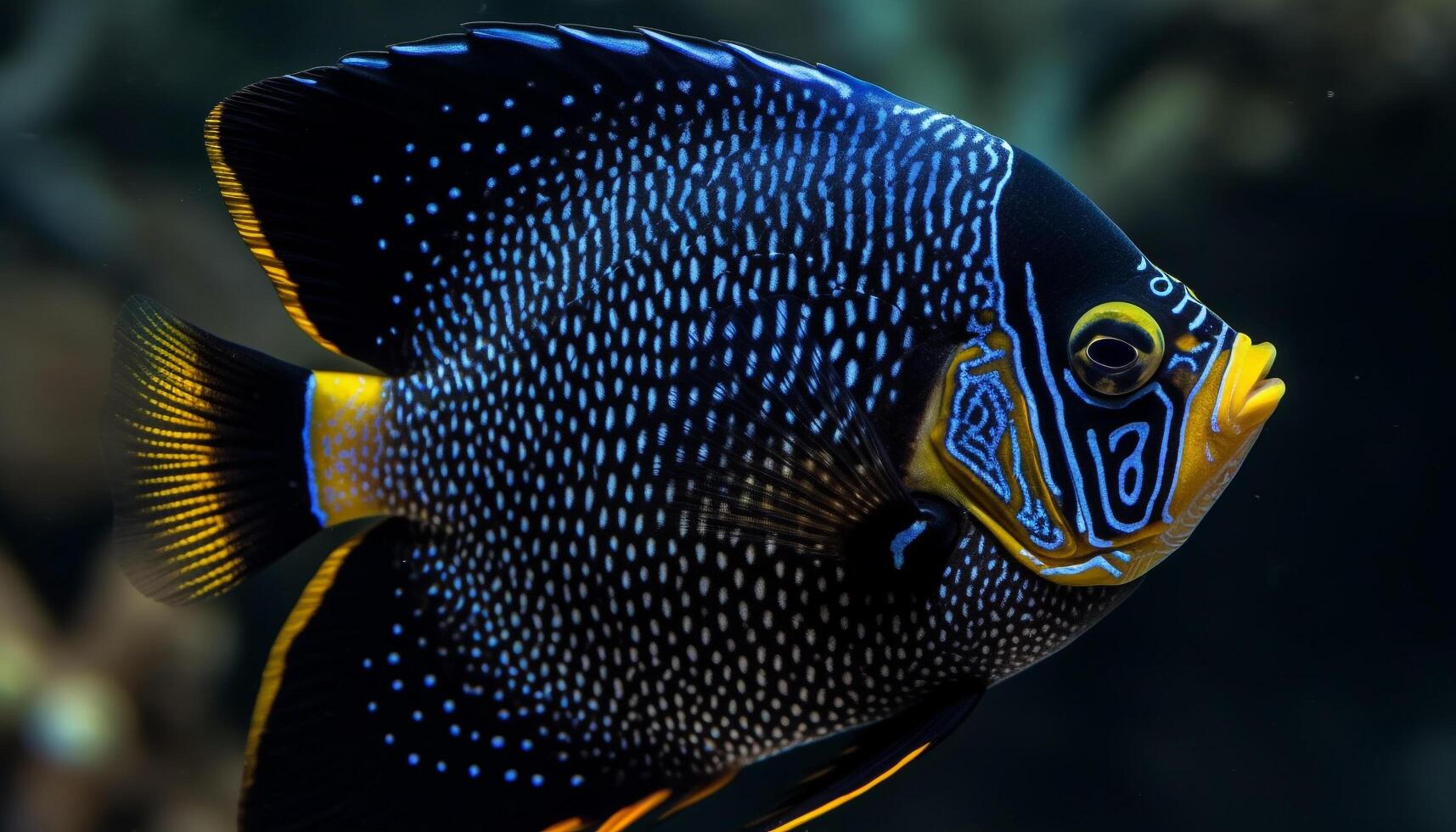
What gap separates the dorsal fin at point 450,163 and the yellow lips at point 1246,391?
53cm

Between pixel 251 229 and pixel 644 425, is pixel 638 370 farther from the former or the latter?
pixel 251 229

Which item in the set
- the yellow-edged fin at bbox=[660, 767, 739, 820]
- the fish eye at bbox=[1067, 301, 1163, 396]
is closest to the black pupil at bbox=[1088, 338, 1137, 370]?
the fish eye at bbox=[1067, 301, 1163, 396]

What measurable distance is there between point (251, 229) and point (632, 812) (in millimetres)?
974

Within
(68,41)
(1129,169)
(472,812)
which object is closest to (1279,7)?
(1129,169)

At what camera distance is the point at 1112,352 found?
40.5 inches

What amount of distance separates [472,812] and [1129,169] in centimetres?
191

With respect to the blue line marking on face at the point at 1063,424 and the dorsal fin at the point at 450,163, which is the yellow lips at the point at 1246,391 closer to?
the blue line marking on face at the point at 1063,424

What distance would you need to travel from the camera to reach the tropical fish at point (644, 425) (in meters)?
1.04

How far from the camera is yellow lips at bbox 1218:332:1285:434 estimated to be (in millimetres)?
984

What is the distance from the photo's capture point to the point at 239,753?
2629 millimetres

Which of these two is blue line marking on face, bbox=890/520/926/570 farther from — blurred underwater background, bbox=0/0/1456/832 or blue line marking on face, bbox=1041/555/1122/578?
blurred underwater background, bbox=0/0/1456/832

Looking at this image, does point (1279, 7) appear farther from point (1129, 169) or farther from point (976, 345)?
point (976, 345)

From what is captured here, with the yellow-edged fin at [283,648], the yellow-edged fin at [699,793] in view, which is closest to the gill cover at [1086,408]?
the yellow-edged fin at [699,793]

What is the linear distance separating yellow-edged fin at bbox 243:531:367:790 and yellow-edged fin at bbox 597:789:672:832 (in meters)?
0.52
